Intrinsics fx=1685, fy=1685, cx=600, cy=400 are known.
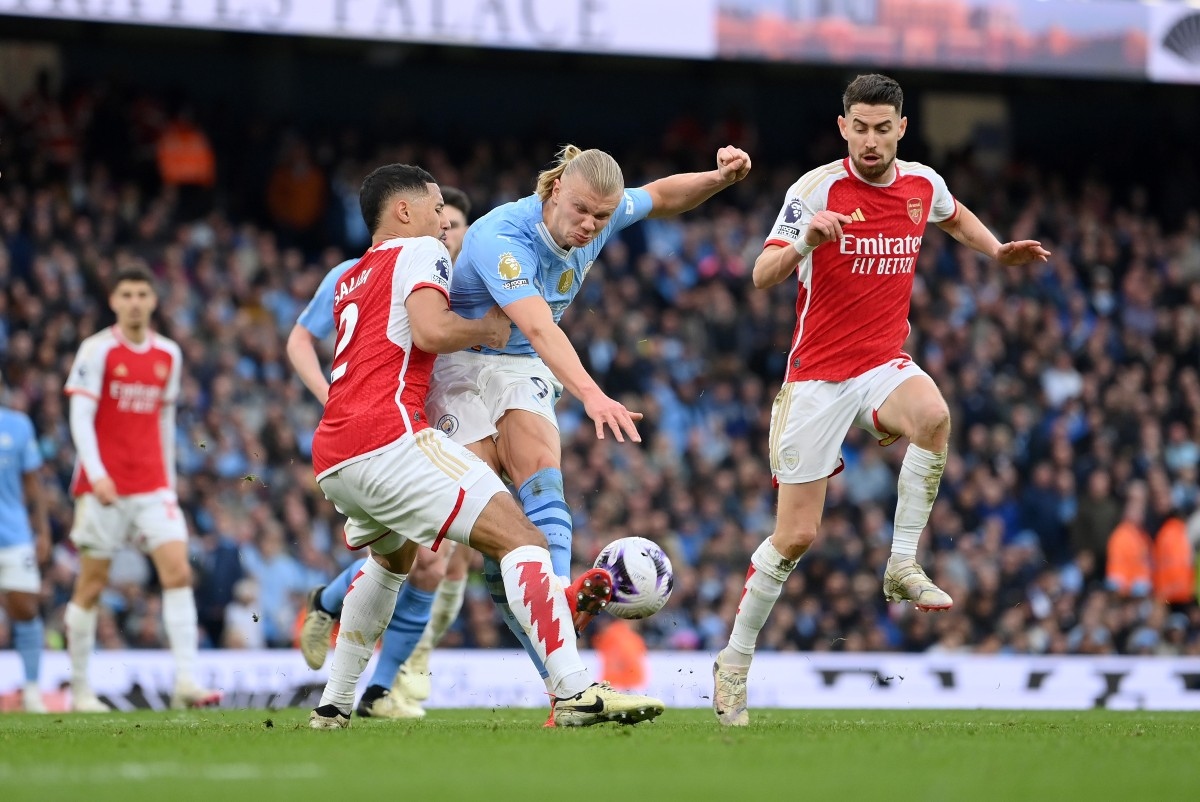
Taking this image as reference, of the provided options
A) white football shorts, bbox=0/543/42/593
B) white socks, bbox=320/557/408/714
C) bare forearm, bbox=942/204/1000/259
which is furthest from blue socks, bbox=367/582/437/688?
white football shorts, bbox=0/543/42/593

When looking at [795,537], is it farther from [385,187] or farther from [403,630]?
[385,187]

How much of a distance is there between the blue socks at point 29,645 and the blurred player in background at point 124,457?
1.13 feet

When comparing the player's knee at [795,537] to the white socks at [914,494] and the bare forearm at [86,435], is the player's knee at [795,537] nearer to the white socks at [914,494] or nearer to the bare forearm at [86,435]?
the white socks at [914,494]

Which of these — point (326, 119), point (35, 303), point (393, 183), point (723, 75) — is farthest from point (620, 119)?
point (393, 183)

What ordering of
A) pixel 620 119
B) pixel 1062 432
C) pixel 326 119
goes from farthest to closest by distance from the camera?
1. pixel 620 119
2. pixel 326 119
3. pixel 1062 432

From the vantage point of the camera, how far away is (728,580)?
16234mm

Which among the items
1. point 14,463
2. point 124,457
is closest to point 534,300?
point 124,457

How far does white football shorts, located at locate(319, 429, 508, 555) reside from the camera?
6.45 meters

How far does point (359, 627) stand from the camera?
7270mm

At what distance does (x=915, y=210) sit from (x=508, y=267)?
2.20m

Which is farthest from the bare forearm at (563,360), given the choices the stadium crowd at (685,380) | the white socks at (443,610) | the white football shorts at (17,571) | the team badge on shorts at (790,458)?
the stadium crowd at (685,380)

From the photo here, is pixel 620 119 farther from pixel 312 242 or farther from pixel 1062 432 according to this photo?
pixel 1062 432

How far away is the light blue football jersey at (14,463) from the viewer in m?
11.7

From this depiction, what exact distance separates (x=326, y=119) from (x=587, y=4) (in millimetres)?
5204
